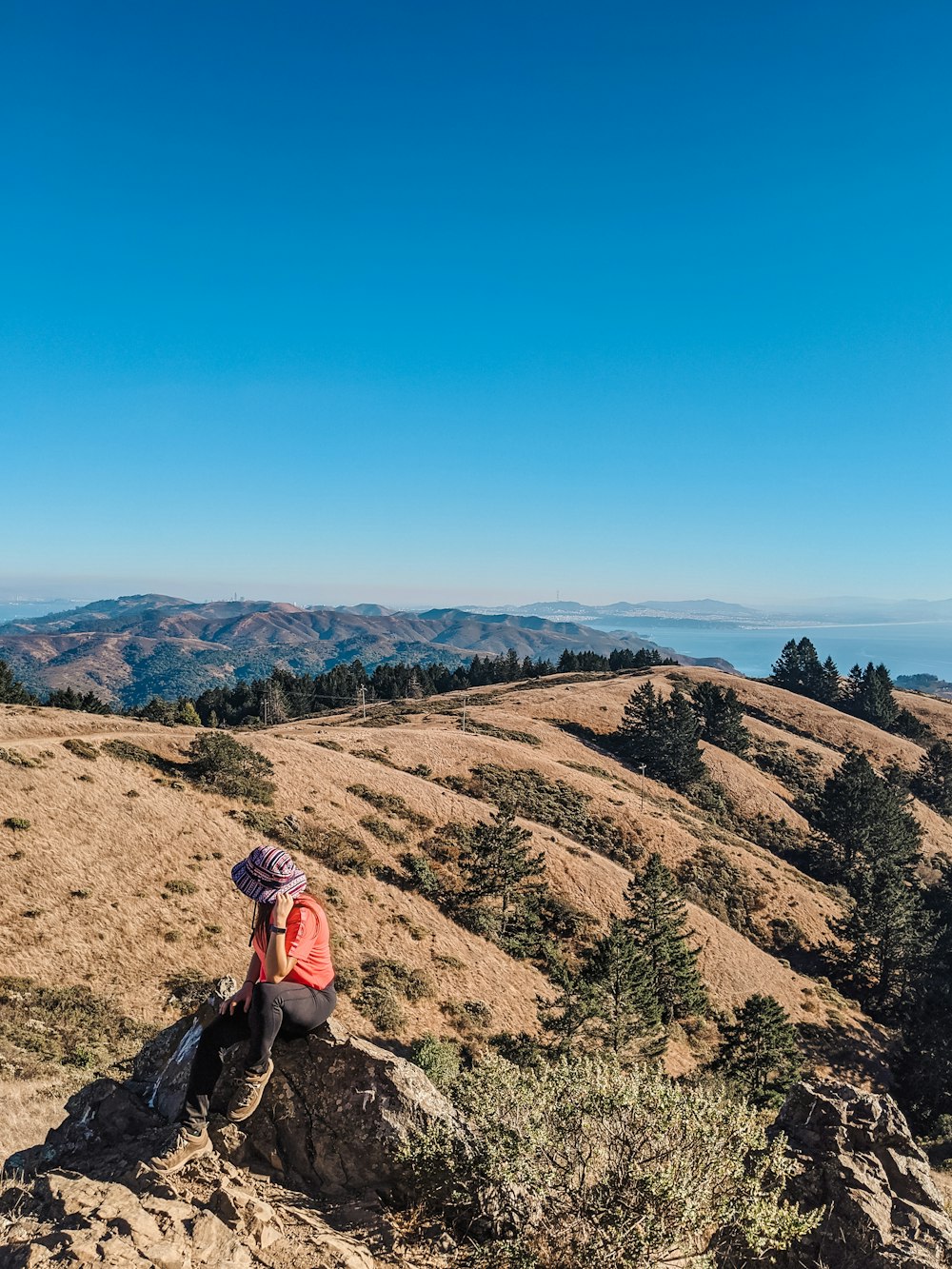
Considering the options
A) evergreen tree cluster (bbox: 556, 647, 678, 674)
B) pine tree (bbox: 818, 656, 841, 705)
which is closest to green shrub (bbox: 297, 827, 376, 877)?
evergreen tree cluster (bbox: 556, 647, 678, 674)

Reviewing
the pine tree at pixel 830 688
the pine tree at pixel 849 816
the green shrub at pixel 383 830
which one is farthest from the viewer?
the pine tree at pixel 830 688

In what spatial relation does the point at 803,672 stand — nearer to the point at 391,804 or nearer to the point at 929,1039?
the point at 929,1039

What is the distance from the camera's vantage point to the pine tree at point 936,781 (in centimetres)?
8488

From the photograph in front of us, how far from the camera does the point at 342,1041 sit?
828 centimetres

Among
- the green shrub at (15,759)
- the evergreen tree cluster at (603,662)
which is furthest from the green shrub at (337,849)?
the evergreen tree cluster at (603,662)

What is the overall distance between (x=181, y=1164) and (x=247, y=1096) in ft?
2.72

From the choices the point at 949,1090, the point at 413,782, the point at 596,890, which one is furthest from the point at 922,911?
the point at 413,782

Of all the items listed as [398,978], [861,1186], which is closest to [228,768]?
[398,978]

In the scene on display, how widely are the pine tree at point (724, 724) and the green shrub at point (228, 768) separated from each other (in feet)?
203

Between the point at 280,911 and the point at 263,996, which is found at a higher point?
the point at 280,911

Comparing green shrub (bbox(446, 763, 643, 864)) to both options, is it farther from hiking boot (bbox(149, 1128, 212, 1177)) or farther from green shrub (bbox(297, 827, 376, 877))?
hiking boot (bbox(149, 1128, 212, 1177))

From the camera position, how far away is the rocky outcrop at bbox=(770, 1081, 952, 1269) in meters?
8.02

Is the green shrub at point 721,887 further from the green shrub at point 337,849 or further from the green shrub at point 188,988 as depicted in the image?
the green shrub at point 188,988

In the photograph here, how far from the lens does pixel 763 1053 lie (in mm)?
29047
